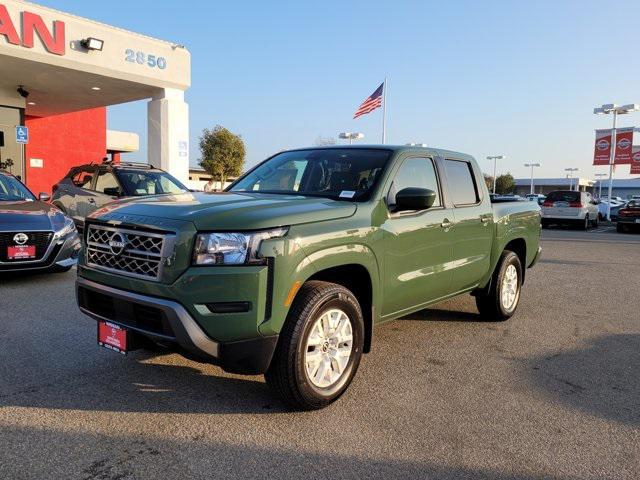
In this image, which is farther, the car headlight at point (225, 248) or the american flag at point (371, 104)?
the american flag at point (371, 104)

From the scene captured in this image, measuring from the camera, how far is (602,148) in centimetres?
3197

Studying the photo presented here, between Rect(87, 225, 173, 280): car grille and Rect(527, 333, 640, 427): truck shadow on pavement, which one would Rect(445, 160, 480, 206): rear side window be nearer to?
Rect(527, 333, 640, 427): truck shadow on pavement

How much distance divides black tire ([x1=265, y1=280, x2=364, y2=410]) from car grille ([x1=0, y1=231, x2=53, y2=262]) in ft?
16.1

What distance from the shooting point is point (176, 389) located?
12.2 ft

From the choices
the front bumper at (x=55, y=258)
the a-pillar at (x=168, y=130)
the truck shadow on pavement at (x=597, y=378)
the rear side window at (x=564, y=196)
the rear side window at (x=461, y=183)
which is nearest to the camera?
the truck shadow on pavement at (x=597, y=378)

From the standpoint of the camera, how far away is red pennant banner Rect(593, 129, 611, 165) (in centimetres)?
3165

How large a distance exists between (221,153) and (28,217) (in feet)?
134

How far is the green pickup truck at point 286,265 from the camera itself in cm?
302

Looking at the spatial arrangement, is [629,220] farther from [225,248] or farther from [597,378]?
[225,248]

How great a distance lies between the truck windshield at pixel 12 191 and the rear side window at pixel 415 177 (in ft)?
20.3

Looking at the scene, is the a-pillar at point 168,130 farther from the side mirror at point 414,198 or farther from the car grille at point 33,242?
the side mirror at point 414,198

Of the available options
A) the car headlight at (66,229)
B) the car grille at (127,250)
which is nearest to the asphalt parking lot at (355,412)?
the car grille at (127,250)

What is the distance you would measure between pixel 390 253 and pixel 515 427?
4.69 ft

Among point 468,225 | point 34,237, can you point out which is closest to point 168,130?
point 34,237
